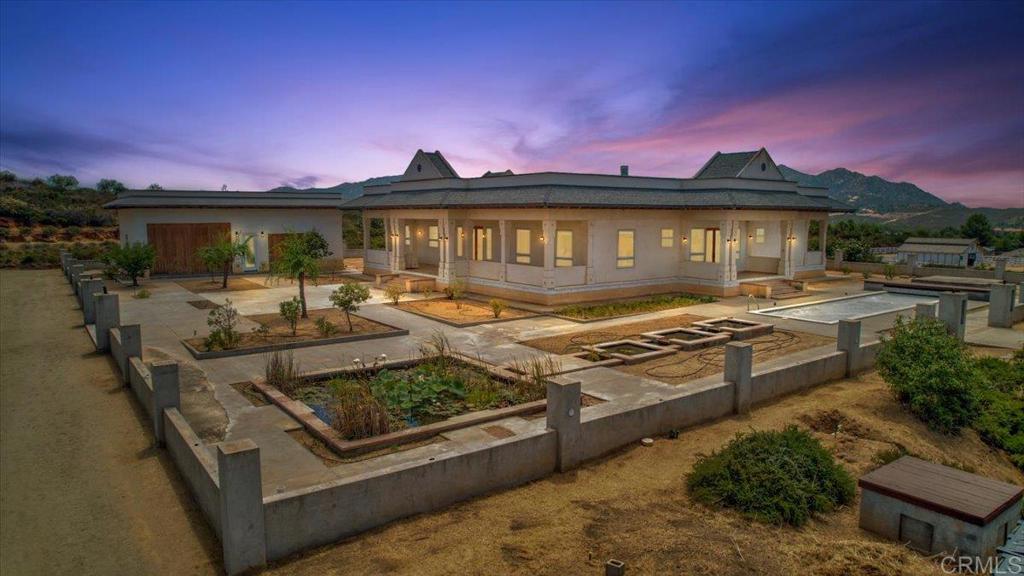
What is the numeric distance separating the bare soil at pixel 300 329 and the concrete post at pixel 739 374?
8.74 metres

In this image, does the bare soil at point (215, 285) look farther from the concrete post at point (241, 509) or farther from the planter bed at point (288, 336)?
the concrete post at point (241, 509)

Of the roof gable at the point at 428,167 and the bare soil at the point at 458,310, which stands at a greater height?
the roof gable at the point at 428,167

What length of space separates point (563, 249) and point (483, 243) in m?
→ 4.05

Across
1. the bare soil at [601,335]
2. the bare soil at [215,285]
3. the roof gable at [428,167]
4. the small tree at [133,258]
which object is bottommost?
the bare soil at [601,335]

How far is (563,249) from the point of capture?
23016 millimetres

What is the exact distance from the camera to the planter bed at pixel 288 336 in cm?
1348

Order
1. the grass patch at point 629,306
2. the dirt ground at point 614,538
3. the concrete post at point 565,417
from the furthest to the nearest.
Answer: the grass patch at point 629,306, the concrete post at point 565,417, the dirt ground at point 614,538

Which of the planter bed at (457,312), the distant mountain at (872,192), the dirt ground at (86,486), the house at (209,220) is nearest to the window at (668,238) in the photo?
the planter bed at (457,312)

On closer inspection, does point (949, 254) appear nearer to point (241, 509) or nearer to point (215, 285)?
point (215, 285)

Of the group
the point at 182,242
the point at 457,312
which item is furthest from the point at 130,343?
the point at 182,242

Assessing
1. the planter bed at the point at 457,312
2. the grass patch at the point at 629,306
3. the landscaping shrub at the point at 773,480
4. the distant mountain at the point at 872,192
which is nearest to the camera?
the landscaping shrub at the point at 773,480

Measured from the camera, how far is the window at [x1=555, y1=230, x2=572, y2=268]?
895 inches

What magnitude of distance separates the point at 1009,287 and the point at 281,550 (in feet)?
65.4

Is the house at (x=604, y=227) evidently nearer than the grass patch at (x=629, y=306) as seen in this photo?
No
